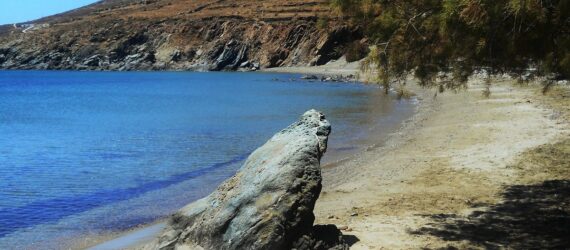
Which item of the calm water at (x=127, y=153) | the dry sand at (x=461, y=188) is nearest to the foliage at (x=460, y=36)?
the dry sand at (x=461, y=188)

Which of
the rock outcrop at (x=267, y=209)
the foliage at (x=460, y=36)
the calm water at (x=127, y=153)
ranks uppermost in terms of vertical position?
the foliage at (x=460, y=36)

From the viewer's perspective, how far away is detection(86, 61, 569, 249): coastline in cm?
853

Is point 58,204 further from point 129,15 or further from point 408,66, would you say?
point 129,15

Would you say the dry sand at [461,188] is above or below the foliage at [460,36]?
below

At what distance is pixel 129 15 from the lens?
14900 cm

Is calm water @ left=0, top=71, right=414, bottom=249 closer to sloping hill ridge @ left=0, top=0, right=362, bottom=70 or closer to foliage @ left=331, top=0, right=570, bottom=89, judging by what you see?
foliage @ left=331, top=0, right=570, bottom=89

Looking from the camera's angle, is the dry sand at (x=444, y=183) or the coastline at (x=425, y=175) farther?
the coastline at (x=425, y=175)

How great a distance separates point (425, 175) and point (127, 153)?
1306 cm

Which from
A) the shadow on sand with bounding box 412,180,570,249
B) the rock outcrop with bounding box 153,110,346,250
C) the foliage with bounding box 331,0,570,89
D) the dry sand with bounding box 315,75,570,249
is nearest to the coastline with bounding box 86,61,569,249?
the dry sand with bounding box 315,75,570,249

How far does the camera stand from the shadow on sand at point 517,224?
24.1 ft

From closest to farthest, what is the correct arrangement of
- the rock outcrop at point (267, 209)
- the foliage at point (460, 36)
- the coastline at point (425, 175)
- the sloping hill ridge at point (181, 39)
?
the foliage at point (460, 36) < the rock outcrop at point (267, 209) < the coastline at point (425, 175) < the sloping hill ridge at point (181, 39)

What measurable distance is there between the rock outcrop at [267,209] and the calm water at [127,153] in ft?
15.7

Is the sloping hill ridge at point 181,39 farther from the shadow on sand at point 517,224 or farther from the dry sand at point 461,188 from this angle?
the shadow on sand at point 517,224

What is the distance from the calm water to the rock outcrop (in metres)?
4.79
